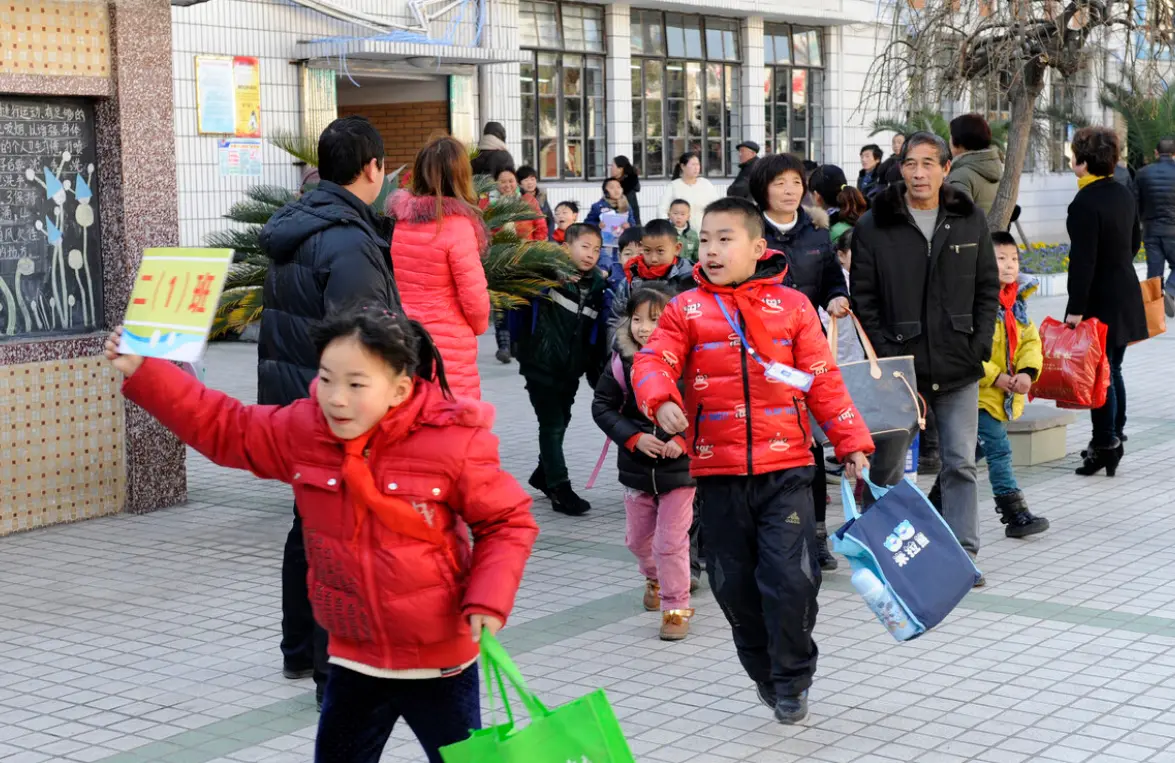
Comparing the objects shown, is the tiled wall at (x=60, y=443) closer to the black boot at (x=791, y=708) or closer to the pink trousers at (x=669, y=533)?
the pink trousers at (x=669, y=533)

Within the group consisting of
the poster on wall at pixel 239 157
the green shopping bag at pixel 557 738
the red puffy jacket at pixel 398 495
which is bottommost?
the green shopping bag at pixel 557 738

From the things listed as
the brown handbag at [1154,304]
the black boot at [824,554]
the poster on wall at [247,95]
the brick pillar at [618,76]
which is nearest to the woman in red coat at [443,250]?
the black boot at [824,554]

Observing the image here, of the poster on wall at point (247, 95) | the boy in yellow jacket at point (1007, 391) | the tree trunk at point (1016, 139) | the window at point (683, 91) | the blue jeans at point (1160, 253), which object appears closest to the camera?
the boy in yellow jacket at point (1007, 391)

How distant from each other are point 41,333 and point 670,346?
4.42 m

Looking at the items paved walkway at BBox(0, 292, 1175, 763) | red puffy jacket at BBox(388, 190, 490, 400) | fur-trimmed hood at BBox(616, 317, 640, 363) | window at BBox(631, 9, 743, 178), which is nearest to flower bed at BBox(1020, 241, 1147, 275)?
window at BBox(631, 9, 743, 178)

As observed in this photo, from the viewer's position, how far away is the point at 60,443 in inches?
320

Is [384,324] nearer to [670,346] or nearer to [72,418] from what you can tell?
[670,346]

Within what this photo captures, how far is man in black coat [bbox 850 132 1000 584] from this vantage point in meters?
6.52

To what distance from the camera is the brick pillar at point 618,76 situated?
22.1 meters

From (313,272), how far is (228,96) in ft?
38.5

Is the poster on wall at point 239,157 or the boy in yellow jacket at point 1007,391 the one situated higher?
the poster on wall at point 239,157

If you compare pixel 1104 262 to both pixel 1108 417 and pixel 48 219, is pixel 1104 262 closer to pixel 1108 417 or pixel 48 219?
pixel 1108 417

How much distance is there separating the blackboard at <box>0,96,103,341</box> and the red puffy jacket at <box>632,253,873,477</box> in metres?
4.35

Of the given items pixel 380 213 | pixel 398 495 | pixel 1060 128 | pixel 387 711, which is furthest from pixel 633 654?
pixel 1060 128
